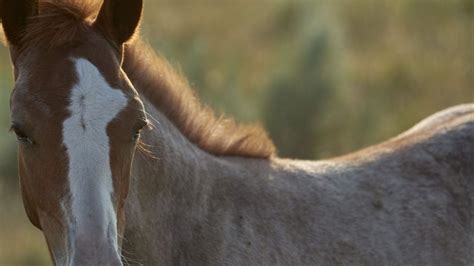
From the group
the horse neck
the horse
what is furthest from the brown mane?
the horse neck

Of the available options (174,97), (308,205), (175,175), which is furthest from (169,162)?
(308,205)

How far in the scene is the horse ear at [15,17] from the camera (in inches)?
176

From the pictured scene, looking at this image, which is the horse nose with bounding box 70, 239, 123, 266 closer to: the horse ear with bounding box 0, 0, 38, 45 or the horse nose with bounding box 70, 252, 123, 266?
the horse nose with bounding box 70, 252, 123, 266

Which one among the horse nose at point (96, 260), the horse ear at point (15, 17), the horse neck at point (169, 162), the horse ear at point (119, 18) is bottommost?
the horse neck at point (169, 162)

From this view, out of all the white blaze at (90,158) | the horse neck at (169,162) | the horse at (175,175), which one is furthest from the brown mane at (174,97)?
the white blaze at (90,158)

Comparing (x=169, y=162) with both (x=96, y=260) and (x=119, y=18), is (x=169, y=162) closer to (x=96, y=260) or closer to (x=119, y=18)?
(x=119, y=18)

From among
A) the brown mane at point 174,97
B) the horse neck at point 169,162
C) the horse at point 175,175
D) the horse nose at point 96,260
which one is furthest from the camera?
the horse neck at point 169,162

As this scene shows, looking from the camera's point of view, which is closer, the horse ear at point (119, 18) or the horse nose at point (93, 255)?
the horse nose at point (93, 255)

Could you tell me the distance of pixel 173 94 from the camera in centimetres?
521

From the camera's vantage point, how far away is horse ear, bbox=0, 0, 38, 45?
14.7 feet

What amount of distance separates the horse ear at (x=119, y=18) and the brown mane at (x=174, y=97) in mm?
84

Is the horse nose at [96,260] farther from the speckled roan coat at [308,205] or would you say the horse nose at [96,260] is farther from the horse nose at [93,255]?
the speckled roan coat at [308,205]

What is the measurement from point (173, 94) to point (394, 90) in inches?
556

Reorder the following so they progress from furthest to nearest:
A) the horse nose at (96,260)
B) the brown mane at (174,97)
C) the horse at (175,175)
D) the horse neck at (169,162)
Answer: the horse neck at (169,162)
the brown mane at (174,97)
the horse at (175,175)
the horse nose at (96,260)
